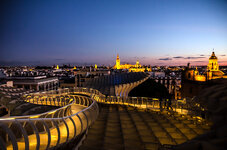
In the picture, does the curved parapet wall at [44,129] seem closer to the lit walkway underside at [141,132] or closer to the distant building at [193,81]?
the lit walkway underside at [141,132]

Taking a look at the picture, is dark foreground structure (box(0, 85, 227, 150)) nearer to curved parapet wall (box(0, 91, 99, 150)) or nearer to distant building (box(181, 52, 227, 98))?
curved parapet wall (box(0, 91, 99, 150))

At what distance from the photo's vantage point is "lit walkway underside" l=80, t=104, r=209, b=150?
214 inches

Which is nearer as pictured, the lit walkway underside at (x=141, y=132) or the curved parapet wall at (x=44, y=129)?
the curved parapet wall at (x=44, y=129)

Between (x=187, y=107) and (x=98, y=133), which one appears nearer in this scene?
(x=98, y=133)

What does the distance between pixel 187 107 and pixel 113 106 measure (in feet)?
17.6

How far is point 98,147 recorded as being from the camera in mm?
5305

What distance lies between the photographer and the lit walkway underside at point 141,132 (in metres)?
5.45

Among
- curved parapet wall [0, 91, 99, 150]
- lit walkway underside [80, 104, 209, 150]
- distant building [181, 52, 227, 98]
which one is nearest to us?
curved parapet wall [0, 91, 99, 150]

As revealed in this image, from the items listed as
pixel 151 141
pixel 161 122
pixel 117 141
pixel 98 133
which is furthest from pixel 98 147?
pixel 161 122

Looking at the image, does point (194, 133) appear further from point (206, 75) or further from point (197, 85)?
point (206, 75)


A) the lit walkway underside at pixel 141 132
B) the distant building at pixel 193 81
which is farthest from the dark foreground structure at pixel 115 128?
the distant building at pixel 193 81

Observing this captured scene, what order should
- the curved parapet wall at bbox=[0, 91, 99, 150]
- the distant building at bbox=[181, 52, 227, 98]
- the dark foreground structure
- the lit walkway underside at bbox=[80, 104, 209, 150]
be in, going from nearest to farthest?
1. the dark foreground structure
2. the curved parapet wall at bbox=[0, 91, 99, 150]
3. the lit walkway underside at bbox=[80, 104, 209, 150]
4. the distant building at bbox=[181, 52, 227, 98]

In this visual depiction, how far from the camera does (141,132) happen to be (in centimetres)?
656

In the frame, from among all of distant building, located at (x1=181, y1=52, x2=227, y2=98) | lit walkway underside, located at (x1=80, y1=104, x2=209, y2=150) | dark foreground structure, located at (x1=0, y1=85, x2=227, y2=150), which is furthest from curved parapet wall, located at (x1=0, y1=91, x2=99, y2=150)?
distant building, located at (x1=181, y1=52, x2=227, y2=98)
